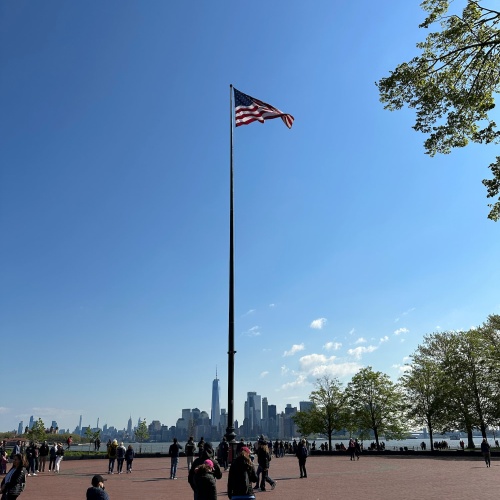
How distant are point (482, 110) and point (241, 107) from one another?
13.9 m

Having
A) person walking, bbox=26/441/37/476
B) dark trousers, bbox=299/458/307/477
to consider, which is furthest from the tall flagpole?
person walking, bbox=26/441/37/476

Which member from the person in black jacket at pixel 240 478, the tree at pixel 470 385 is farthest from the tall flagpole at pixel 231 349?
the tree at pixel 470 385

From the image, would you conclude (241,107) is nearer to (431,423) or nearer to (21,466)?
(21,466)

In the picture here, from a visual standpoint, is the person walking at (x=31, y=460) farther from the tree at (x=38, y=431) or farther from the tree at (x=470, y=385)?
the tree at (x=38, y=431)

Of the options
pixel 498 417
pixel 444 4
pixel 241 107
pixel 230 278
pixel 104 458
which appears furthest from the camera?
pixel 498 417

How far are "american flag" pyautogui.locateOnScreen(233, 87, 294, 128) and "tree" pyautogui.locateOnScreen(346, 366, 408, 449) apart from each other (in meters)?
44.3

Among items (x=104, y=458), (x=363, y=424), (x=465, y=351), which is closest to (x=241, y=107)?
(x=104, y=458)

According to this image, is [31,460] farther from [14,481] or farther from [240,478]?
[240,478]

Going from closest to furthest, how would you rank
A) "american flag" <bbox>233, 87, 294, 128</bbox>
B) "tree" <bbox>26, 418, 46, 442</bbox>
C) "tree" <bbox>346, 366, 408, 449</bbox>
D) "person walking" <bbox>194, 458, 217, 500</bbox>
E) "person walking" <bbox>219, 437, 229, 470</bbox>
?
"person walking" <bbox>194, 458, 217, 500</bbox>
"person walking" <bbox>219, 437, 229, 470</bbox>
"american flag" <bbox>233, 87, 294, 128</bbox>
"tree" <bbox>346, 366, 408, 449</bbox>
"tree" <bbox>26, 418, 46, 442</bbox>

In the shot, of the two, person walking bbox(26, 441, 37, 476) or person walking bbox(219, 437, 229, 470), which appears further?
person walking bbox(26, 441, 37, 476)

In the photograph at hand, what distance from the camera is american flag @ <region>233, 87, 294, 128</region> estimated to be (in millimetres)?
23406

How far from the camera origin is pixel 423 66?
12.4 m

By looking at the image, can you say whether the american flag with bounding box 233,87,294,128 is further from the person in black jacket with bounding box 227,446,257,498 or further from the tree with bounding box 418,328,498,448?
the tree with bounding box 418,328,498,448

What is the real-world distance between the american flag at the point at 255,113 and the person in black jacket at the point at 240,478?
1844cm
